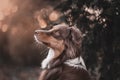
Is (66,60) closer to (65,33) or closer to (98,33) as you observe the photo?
(65,33)

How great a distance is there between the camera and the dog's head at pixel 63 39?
6.34 m

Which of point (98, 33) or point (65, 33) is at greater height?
point (65, 33)

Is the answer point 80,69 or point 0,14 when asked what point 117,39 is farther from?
point 0,14

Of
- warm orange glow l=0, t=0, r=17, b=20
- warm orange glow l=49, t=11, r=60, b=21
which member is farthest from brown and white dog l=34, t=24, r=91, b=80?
warm orange glow l=0, t=0, r=17, b=20

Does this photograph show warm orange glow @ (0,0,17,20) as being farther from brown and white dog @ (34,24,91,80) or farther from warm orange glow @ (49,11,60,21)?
brown and white dog @ (34,24,91,80)

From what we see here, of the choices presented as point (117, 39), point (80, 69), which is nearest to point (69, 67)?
point (80, 69)

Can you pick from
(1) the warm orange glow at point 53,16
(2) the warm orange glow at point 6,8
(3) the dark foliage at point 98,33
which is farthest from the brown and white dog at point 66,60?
(2) the warm orange glow at point 6,8

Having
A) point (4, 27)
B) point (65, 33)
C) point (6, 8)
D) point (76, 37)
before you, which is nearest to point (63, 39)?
point (65, 33)

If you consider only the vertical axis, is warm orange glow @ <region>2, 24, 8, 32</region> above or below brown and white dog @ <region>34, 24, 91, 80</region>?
below

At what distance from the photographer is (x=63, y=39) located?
6.46 m

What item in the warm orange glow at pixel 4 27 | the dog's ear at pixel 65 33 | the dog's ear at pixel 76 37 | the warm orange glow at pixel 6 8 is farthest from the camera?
the warm orange glow at pixel 4 27

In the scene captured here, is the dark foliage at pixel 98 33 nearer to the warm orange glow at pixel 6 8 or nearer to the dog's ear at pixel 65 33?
the dog's ear at pixel 65 33

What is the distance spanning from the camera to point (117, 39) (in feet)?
32.1

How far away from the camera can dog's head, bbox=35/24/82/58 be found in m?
6.34
